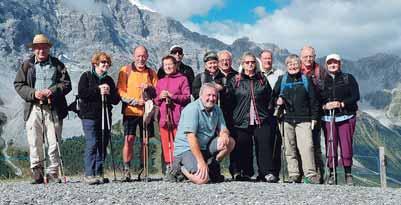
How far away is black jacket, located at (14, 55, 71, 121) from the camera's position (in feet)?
37.9

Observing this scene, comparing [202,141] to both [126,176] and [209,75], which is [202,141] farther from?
[126,176]

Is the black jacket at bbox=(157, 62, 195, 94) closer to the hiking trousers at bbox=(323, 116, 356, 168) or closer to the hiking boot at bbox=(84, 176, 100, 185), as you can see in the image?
the hiking boot at bbox=(84, 176, 100, 185)

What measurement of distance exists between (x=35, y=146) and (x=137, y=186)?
251cm

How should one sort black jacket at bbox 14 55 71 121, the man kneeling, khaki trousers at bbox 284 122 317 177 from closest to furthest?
the man kneeling
black jacket at bbox 14 55 71 121
khaki trousers at bbox 284 122 317 177

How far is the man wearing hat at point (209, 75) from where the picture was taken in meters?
12.1

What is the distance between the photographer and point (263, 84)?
12.2m

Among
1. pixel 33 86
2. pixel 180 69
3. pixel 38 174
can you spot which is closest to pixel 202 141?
pixel 180 69

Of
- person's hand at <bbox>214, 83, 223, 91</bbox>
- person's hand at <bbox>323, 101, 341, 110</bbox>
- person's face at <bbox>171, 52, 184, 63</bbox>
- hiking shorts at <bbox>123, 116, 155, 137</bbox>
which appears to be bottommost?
hiking shorts at <bbox>123, 116, 155, 137</bbox>

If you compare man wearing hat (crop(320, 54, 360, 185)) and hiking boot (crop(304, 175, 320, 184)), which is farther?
man wearing hat (crop(320, 54, 360, 185))

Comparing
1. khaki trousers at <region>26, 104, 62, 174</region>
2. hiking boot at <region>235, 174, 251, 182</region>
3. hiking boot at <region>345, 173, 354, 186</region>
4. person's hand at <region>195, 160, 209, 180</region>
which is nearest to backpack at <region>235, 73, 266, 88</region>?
hiking boot at <region>235, 174, 251, 182</region>

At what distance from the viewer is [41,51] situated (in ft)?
38.5

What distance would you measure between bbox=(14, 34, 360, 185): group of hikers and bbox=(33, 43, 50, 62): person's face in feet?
0.07

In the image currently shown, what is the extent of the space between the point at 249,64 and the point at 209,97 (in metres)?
1.53

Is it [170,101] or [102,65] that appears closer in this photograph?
[102,65]
